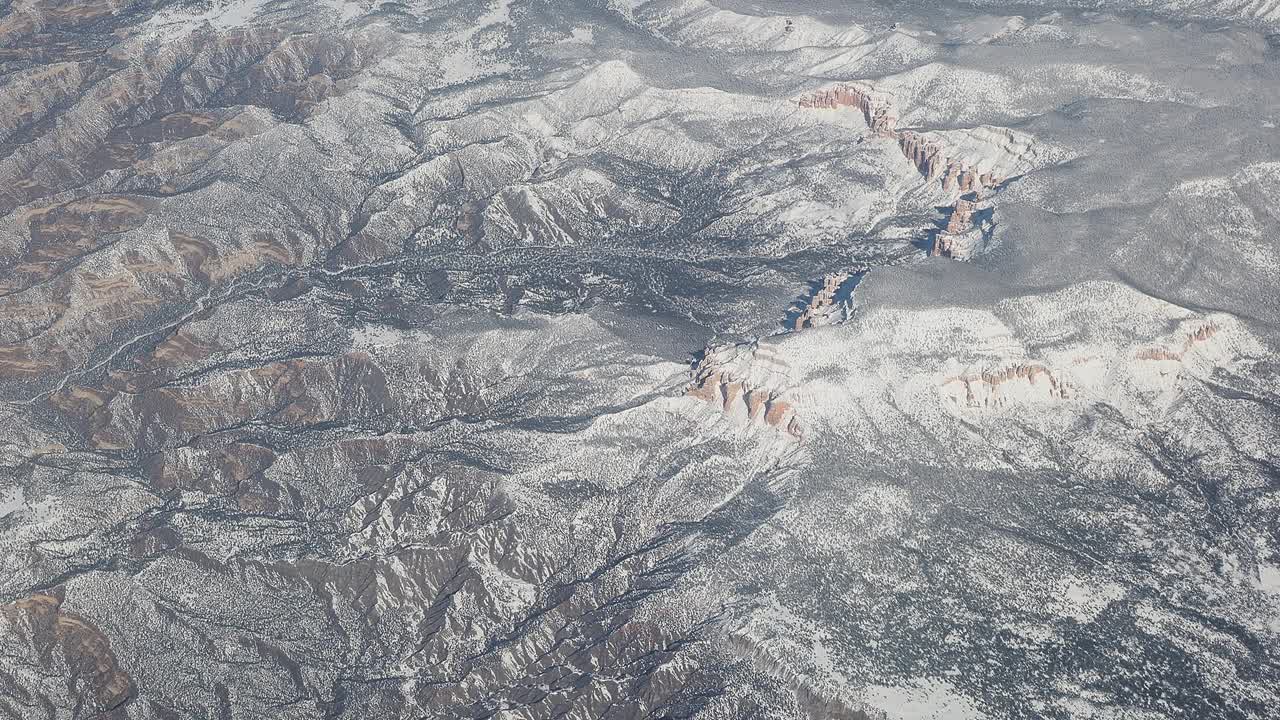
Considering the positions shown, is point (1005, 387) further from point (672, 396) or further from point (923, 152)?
point (923, 152)

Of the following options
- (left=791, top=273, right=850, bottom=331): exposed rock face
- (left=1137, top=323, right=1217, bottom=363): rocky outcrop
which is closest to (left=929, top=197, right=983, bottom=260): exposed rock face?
(left=791, top=273, right=850, bottom=331): exposed rock face

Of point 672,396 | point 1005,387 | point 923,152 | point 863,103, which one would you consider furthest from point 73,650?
point 863,103

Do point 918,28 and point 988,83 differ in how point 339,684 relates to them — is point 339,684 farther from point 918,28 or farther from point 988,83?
point 918,28

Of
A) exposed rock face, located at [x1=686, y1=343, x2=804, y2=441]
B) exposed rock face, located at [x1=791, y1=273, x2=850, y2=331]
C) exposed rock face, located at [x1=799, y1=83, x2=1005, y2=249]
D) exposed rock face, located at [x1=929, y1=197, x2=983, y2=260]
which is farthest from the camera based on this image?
exposed rock face, located at [x1=799, y1=83, x2=1005, y2=249]

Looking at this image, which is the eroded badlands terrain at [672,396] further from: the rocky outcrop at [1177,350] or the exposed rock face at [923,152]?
the rocky outcrop at [1177,350]

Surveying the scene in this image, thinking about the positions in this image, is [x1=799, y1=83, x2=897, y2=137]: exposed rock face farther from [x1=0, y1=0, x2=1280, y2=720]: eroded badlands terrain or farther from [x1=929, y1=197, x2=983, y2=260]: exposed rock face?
[x1=929, y1=197, x2=983, y2=260]: exposed rock face
